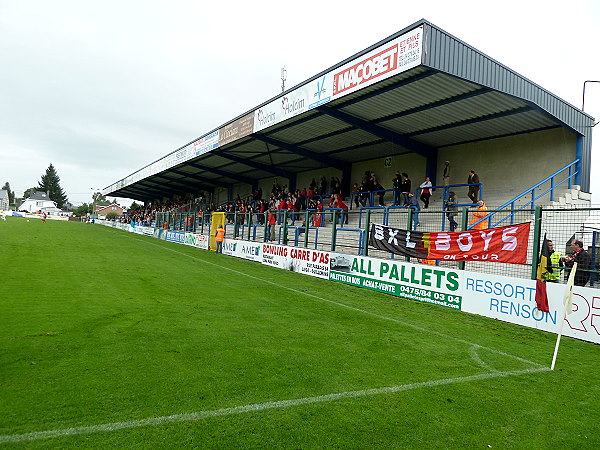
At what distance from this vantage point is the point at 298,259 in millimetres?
16781

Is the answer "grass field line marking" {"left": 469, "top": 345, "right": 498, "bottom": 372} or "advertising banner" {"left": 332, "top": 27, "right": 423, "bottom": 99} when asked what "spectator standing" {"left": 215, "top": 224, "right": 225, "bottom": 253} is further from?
"grass field line marking" {"left": 469, "top": 345, "right": 498, "bottom": 372}

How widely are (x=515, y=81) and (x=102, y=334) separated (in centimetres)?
1381

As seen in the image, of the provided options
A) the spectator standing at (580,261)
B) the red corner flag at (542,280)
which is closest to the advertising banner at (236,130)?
the red corner flag at (542,280)

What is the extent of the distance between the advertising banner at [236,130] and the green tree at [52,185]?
128 metres

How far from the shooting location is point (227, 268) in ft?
53.6

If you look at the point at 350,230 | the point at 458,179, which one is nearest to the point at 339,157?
the point at 458,179

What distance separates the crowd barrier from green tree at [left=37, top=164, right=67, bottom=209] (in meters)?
137

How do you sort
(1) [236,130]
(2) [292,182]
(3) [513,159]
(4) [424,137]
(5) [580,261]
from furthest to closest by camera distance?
(2) [292,182] < (1) [236,130] < (4) [424,137] < (3) [513,159] < (5) [580,261]

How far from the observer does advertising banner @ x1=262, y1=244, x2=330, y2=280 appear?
600 inches

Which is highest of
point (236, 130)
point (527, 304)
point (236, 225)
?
point (236, 130)

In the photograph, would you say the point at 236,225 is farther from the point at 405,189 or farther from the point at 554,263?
the point at 554,263

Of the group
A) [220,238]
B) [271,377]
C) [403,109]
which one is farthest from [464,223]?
[220,238]

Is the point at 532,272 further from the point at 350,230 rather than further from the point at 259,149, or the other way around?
the point at 259,149

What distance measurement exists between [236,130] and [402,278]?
14.4m
